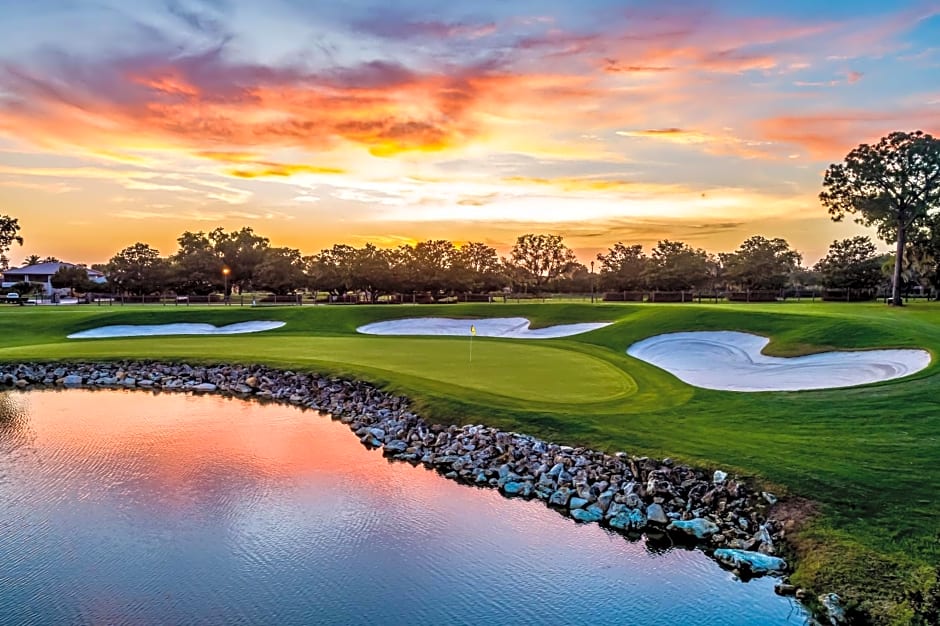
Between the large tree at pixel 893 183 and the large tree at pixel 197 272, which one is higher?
the large tree at pixel 893 183

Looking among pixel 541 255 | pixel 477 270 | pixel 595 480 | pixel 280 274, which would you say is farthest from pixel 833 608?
pixel 541 255

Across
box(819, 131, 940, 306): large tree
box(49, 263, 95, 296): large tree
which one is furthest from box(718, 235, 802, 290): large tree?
box(49, 263, 95, 296): large tree

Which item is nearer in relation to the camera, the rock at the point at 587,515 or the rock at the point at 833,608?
the rock at the point at 833,608

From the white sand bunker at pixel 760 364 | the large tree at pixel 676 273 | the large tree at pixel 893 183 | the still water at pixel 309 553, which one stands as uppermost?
the large tree at pixel 893 183

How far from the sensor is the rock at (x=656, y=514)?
9225 millimetres

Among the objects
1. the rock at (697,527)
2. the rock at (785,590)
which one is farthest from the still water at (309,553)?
the rock at (697,527)

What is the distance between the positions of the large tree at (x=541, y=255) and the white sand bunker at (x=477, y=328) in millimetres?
63629

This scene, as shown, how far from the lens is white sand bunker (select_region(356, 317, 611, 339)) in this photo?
112ft

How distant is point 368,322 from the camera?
38500 mm

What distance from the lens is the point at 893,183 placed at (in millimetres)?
39688

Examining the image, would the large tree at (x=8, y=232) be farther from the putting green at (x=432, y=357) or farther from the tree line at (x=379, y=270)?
the putting green at (x=432, y=357)

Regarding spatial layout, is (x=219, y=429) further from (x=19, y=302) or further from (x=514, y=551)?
(x=19, y=302)

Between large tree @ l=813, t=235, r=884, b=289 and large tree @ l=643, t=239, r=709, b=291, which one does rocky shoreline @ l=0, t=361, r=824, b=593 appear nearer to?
large tree @ l=643, t=239, r=709, b=291

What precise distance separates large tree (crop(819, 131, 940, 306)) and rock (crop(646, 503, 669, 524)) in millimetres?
40130
